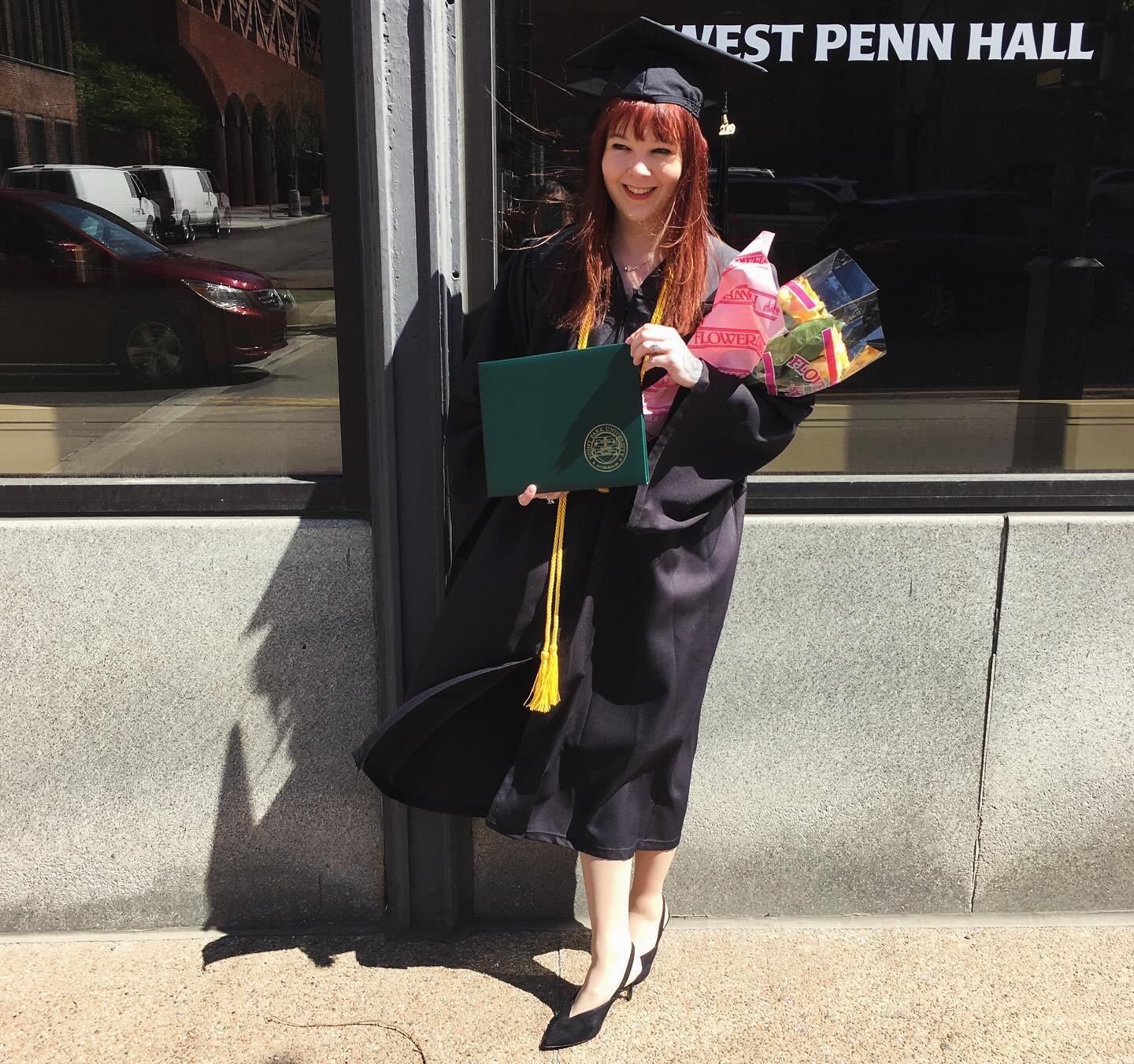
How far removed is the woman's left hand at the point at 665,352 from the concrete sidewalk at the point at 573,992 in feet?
5.09

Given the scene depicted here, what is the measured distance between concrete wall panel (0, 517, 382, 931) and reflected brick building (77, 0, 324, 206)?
0.88 metres

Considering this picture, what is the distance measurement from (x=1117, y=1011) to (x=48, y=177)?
331 cm

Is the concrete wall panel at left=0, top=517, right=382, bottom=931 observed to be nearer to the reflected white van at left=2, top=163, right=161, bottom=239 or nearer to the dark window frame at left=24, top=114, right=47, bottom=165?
the reflected white van at left=2, top=163, right=161, bottom=239

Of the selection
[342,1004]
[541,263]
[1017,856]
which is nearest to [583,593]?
[541,263]

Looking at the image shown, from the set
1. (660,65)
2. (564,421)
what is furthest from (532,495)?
(660,65)

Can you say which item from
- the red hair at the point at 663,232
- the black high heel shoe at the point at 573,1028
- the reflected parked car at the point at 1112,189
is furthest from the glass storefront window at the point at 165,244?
the reflected parked car at the point at 1112,189

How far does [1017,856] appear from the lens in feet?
10.3

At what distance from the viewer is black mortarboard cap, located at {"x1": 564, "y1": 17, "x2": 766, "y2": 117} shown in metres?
2.22

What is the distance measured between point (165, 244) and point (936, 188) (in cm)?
197

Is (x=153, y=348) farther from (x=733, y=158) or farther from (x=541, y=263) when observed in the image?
(x=733, y=158)

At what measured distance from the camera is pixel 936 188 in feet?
9.74

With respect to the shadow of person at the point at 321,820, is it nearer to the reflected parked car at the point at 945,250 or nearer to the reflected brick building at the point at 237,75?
the reflected brick building at the point at 237,75

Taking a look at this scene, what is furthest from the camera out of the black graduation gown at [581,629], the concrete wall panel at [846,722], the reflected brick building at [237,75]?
the concrete wall panel at [846,722]

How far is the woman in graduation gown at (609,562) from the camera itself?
2.31 meters
